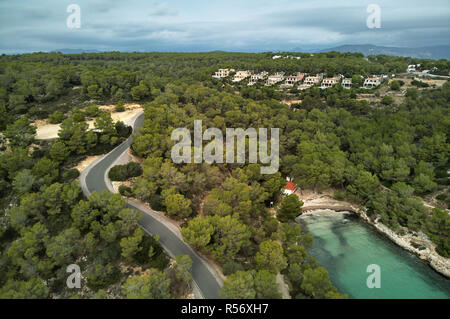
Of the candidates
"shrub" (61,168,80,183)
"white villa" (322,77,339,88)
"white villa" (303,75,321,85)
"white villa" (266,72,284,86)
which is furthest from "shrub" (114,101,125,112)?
"white villa" (322,77,339,88)

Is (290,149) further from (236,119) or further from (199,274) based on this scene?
(199,274)

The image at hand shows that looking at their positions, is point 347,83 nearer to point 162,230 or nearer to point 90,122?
point 162,230

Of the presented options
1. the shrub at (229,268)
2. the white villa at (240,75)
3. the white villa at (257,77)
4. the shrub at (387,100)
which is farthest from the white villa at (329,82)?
the shrub at (229,268)

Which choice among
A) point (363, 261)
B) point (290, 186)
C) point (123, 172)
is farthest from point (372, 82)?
point (123, 172)

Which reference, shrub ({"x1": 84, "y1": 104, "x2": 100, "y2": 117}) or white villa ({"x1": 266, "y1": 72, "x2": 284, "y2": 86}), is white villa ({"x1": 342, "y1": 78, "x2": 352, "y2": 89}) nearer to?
white villa ({"x1": 266, "y1": 72, "x2": 284, "y2": 86})

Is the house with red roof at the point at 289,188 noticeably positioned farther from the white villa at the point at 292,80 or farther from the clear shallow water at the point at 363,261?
the white villa at the point at 292,80
